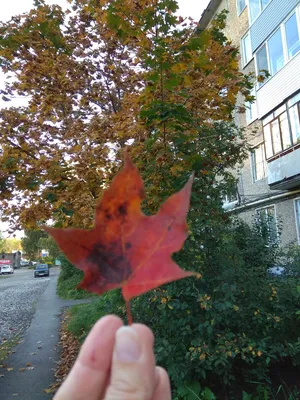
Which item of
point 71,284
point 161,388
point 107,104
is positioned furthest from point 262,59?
point 161,388

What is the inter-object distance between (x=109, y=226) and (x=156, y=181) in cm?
292

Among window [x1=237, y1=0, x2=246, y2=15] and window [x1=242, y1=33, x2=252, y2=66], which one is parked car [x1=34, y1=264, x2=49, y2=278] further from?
window [x1=237, y1=0, x2=246, y2=15]

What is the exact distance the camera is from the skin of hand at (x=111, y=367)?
2.84ft

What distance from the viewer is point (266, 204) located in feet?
51.0

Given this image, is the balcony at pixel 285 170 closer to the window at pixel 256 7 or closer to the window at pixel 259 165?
the window at pixel 259 165

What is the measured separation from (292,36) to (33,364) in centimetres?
1322

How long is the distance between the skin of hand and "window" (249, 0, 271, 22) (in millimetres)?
16228

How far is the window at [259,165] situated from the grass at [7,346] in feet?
41.3

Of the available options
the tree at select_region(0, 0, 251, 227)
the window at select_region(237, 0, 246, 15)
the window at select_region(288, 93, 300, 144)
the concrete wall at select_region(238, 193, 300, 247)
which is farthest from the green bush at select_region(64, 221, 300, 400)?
the window at select_region(237, 0, 246, 15)

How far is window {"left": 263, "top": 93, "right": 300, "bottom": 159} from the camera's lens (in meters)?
12.0

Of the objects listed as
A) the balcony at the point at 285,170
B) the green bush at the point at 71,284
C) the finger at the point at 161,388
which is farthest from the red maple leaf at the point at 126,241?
the green bush at the point at 71,284

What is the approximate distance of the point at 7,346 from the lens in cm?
855

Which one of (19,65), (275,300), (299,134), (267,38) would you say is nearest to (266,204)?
(299,134)

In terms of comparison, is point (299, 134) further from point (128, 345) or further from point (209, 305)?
point (128, 345)
